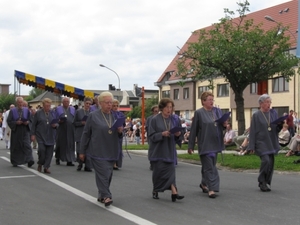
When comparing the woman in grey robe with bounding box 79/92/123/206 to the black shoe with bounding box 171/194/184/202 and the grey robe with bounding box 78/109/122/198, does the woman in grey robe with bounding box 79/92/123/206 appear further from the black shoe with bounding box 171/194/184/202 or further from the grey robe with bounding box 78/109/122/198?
the black shoe with bounding box 171/194/184/202

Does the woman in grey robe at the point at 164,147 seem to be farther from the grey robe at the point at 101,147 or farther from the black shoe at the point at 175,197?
the grey robe at the point at 101,147

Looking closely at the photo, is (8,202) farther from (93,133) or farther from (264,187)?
(264,187)

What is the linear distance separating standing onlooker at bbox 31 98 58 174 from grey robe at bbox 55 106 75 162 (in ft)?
5.85

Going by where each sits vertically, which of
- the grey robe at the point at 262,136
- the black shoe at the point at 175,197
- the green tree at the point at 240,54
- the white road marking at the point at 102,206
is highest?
the green tree at the point at 240,54

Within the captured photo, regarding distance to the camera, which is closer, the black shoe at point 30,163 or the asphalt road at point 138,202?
the asphalt road at point 138,202

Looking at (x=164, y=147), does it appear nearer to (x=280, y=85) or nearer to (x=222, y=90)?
(x=280, y=85)

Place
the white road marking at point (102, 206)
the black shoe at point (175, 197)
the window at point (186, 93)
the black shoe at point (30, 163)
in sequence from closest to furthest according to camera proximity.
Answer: the white road marking at point (102, 206)
the black shoe at point (175, 197)
the black shoe at point (30, 163)
the window at point (186, 93)

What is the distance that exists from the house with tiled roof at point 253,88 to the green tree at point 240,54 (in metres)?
9.49

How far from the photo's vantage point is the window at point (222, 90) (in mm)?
55250

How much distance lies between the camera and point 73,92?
75.7 feet

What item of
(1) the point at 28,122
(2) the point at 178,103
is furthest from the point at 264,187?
(2) the point at 178,103

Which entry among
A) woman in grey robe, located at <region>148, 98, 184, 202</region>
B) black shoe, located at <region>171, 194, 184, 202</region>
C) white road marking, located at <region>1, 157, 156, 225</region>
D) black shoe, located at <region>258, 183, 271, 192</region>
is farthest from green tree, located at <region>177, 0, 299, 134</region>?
black shoe, located at <region>171, 194, 184, 202</region>

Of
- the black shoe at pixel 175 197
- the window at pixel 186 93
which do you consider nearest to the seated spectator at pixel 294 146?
the black shoe at pixel 175 197

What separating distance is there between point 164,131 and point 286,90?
126 ft
